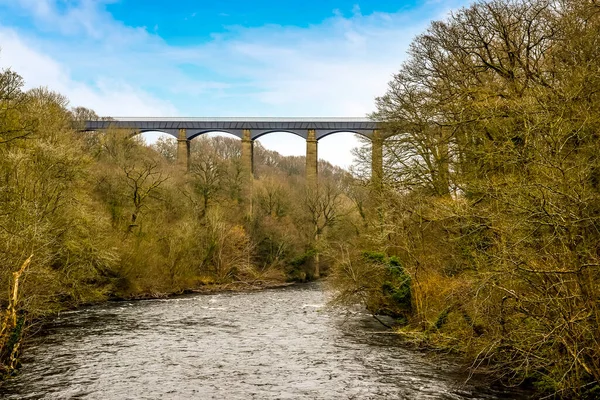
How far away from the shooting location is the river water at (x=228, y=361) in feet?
35.7

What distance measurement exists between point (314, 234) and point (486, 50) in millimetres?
31030

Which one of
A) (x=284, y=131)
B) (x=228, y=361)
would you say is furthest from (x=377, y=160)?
(x=284, y=131)

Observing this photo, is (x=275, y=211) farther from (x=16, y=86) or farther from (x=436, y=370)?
(x=436, y=370)

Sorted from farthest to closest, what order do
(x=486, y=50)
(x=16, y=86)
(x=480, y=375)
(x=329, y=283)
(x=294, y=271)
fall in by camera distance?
(x=294, y=271), (x=329, y=283), (x=16, y=86), (x=486, y=50), (x=480, y=375)

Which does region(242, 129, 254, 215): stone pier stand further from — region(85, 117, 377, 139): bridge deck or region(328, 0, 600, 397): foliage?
region(328, 0, 600, 397): foliage

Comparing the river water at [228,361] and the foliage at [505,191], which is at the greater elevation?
the foliage at [505,191]

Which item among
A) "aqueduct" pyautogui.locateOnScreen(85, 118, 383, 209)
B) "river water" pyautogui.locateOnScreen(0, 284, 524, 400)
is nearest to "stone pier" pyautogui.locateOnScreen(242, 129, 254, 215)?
"aqueduct" pyautogui.locateOnScreen(85, 118, 383, 209)

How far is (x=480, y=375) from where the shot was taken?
12102 mm

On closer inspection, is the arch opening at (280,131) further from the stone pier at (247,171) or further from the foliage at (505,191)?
the foliage at (505,191)

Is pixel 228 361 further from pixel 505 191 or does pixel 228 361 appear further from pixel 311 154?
pixel 311 154

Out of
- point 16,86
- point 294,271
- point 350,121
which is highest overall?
point 350,121

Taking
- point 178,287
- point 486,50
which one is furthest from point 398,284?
point 178,287

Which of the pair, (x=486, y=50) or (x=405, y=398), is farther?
(x=486, y=50)

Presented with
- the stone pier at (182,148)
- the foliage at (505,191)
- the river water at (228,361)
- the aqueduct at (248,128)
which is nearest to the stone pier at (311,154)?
the aqueduct at (248,128)
